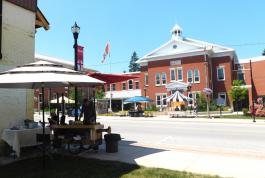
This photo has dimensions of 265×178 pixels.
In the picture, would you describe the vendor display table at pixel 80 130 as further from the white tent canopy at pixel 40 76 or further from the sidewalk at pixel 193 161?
the white tent canopy at pixel 40 76

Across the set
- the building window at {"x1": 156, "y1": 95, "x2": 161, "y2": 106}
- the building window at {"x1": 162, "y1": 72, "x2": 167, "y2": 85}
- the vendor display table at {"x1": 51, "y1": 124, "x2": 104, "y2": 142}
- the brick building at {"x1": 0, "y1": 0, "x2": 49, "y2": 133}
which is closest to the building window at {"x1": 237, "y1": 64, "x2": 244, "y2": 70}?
the building window at {"x1": 162, "y1": 72, "x2": 167, "y2": 85}

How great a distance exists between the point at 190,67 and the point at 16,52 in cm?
4107

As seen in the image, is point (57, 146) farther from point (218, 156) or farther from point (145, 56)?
point (145, 56)

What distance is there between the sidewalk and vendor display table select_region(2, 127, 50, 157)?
1795mm

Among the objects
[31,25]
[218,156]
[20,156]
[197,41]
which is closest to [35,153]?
[20,156]

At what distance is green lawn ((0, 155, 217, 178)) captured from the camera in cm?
781

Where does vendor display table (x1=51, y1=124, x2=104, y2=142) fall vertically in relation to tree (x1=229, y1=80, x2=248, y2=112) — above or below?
below

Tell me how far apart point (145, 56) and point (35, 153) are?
44.4 meters

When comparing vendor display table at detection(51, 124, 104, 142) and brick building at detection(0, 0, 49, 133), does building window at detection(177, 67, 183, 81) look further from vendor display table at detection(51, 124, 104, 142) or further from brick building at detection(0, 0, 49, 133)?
vendor display table at detection(51, 124, 104, 142)

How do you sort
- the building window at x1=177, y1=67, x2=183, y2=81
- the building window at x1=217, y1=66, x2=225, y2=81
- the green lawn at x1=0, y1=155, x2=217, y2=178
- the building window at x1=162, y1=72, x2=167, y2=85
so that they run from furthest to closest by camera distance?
1. the building window at x1=162, y1=72, x2=167, y2=85
2. the building window at x1=177, y1=67, x2=183, y2=81
3. the building window at x1=217, y1=66, x2=225, y2=81
4. the green lawn at x1=0, y1=155, x2=217, y2=178

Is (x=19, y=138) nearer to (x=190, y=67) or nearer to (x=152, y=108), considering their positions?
(x=152, y=108)

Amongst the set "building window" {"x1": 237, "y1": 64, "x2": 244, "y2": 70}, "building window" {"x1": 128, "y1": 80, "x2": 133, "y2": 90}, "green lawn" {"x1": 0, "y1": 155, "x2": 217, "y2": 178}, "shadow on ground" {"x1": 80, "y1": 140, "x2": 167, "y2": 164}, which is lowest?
"green lawn" {"x1": 0, "y1": 155, "x2": 217, "y2": 178}

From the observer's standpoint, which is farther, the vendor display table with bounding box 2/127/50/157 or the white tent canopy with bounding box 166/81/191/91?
the white tent canopy with bounding box 166/81/191/91

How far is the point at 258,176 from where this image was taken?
7613mm
